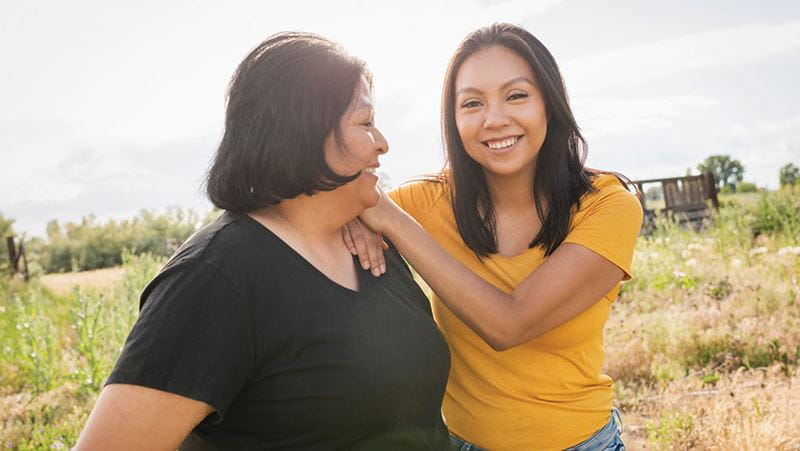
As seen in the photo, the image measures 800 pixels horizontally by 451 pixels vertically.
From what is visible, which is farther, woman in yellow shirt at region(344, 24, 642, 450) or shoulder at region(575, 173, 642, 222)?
shoulder at region(575, 173, 642, 222)

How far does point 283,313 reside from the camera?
5.38 ft

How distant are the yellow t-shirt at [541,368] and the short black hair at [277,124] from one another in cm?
89

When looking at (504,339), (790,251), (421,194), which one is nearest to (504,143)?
(421,194)

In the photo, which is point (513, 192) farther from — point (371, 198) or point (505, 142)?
point (371, 198)

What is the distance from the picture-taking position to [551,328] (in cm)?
226

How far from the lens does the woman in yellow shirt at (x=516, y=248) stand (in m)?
2.22

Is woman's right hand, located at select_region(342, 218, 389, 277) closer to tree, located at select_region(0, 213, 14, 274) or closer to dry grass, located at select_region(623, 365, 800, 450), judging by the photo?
dry grass, located at select_region(623, 365, 800, 450)

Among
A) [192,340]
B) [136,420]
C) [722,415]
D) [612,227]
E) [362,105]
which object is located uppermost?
[362,105]

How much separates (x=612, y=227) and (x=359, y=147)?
3.06 ft

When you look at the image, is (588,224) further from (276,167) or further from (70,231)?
(70,231)

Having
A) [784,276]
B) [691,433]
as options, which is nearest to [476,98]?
[691,433]

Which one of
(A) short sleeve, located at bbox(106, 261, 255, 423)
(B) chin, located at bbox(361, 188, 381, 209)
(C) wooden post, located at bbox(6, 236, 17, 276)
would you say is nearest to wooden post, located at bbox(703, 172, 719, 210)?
(C) wooden post, located at bbox(6, 236, 17, 276)

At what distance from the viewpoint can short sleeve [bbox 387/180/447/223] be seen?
2.62m

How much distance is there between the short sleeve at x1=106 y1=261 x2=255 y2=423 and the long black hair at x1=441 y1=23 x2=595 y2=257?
3.70 feet
